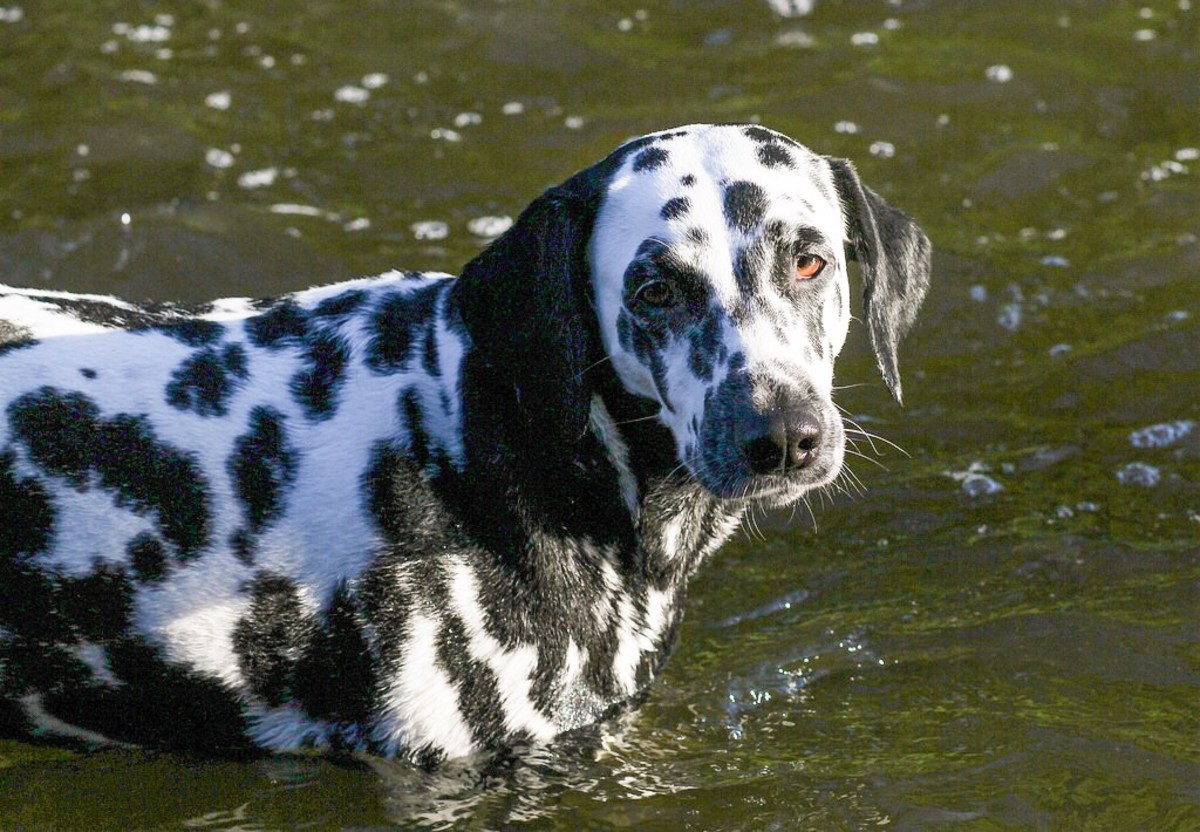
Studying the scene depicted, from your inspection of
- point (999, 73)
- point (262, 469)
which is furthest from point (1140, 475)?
point (999, 73)

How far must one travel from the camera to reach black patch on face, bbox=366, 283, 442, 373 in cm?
415

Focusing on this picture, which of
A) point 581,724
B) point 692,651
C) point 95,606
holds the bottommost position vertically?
point 692,651

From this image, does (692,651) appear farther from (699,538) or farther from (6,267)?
(6,267)

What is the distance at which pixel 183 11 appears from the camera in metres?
9.28

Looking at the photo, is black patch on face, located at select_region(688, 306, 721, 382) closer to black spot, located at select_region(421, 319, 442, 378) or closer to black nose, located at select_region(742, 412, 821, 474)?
black nose, located at select_region(742, 412, 821, 474)

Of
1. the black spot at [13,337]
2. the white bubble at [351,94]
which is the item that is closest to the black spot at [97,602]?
the black spot at [13,337]

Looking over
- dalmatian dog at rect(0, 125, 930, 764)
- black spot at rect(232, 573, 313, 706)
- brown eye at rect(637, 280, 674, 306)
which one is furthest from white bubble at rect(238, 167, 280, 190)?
brown eye at rect(637, 280, 674, 306)

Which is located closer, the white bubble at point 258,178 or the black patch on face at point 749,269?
the black patch on face at point 749,269

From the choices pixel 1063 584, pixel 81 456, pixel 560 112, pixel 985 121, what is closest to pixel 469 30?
pixel 560 112

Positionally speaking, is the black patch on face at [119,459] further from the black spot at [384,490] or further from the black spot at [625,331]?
the black spot at [625,331]

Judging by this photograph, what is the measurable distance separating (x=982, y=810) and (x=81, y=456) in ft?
7.94

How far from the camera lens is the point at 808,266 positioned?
3.97 meters

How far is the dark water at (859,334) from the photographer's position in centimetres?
428

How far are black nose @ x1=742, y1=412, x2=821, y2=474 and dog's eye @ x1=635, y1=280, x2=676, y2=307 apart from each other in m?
0.42
